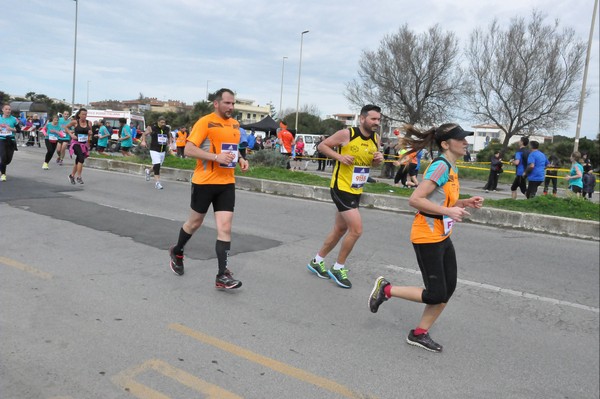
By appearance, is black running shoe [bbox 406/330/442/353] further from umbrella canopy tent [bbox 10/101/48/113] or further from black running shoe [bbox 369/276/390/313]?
umbrella canopy tent [bbox 10/101/48/113]

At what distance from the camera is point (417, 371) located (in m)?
3.58

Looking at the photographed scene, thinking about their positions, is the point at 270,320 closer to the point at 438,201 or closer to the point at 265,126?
the point at 438,201

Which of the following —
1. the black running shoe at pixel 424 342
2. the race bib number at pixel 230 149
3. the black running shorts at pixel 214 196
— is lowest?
the black running shoe at pixel 424 342

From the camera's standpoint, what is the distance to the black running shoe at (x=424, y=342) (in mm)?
3934

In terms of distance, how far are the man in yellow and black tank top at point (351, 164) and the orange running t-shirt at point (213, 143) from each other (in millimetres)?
1000

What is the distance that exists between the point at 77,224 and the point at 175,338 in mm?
4519

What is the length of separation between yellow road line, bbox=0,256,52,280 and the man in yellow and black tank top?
298 cm

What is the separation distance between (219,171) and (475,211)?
5.90 metres

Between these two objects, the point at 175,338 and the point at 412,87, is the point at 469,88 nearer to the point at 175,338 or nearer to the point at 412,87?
the point at 412,87

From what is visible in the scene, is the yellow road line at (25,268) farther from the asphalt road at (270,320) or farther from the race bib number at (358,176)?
the race bib number at (358,176)

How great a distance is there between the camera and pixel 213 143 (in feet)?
16.7

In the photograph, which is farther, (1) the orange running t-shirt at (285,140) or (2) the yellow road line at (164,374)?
(1) the orange running t-shirt at (285,140)

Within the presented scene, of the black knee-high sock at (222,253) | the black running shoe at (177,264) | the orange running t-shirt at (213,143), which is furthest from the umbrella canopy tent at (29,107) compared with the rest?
the black knee-high sock at (222,253)

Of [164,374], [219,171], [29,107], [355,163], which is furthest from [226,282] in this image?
[29,107]
